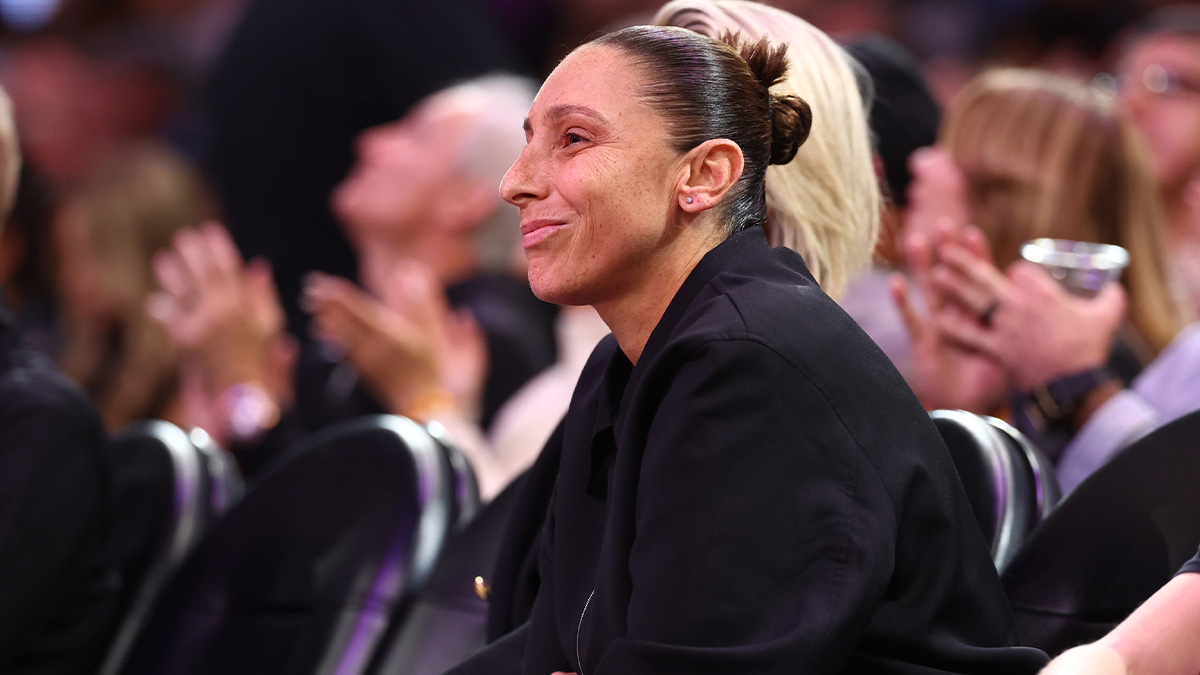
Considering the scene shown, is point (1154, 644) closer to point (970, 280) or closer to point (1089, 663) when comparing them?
point (1089, 663)

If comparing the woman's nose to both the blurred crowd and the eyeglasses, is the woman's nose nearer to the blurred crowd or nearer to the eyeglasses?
the blurred crowd

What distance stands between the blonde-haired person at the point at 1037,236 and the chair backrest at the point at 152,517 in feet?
3.84

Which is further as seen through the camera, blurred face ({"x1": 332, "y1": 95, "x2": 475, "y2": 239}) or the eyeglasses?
blurred face ({"x1": 332, "y1": 95, "x2": 475, "y2": 239})

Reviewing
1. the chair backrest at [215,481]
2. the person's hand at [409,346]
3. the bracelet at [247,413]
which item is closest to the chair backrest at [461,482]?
the chair backrest at [215,481]

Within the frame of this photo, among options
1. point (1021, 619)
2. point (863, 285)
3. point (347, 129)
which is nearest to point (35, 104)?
point (347, 129)

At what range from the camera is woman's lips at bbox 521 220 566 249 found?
128 centimetres

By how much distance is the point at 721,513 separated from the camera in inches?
42.5

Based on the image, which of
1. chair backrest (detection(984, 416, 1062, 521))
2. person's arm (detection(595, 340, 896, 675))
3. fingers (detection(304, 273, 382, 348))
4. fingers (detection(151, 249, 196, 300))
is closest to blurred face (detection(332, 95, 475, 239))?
fingers (detection(151, 249, 196, 300))

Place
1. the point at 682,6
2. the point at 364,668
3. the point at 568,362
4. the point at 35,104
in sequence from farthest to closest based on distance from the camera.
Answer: the point at 35,104 < the point at 568,362 < the point at 364,668 < the point at 682,6

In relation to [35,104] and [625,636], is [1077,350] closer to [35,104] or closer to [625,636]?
[625,636]

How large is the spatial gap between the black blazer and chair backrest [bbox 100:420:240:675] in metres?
1.22

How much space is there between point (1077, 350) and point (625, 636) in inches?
49.5

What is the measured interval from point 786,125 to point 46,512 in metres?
1.27

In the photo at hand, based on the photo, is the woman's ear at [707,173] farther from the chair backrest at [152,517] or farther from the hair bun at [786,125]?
the chair backrest at [152,517]
